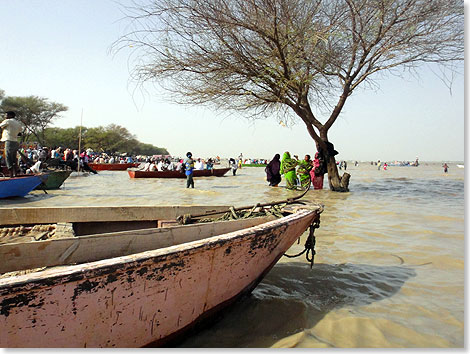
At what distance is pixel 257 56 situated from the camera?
1030cm

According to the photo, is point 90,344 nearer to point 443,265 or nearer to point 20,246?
point 20,246

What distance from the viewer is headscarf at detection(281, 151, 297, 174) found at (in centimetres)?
1347

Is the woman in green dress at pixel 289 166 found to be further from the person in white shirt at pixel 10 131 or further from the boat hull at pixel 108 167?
the boat hull at pixel 108 167

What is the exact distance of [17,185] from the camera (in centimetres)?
916

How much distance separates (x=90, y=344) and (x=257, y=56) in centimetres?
987

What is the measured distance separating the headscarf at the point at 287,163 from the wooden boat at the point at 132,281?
33.1ft

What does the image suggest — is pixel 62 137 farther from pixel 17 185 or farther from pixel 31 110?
pixel 17 185

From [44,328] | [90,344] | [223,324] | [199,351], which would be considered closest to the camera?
[44,328]

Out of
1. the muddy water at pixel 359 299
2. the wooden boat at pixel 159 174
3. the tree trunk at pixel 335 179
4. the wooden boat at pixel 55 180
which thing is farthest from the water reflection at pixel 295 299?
the wooden boat at pixel 159 174

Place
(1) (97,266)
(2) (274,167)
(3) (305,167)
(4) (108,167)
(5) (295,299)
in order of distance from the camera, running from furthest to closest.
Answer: (4) (108,167)
(2) (274,167)
(3) (305,167)
(5) (295,299)
(1) (97,266)

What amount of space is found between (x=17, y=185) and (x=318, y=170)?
1084cm

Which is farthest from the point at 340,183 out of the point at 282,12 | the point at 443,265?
the point at 443,265

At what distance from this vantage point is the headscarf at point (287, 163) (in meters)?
13.5

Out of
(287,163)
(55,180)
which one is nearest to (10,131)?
(55,180)
